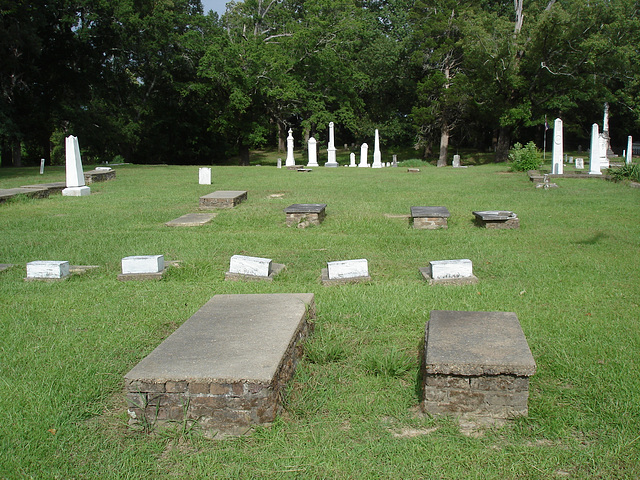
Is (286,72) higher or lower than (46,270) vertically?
higher

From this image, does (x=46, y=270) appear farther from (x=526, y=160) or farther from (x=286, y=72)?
(x=286, y=72)

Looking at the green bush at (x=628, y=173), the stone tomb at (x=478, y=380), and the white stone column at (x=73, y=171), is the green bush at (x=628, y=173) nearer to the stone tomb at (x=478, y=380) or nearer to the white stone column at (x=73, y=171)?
the white stone column at (x=73, y=171)

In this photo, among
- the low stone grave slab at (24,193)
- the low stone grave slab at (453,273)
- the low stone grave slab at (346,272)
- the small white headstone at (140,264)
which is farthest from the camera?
the low stone grave slab at (24,193)

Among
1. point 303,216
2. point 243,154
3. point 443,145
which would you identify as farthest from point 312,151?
point 303,216

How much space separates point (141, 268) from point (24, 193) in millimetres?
8348

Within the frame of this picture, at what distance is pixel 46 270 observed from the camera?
6.10 m

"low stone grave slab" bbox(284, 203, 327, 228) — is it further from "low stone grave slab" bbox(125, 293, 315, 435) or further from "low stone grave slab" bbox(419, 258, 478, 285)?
"low stone grave slab" bbox(125, 293, 315, 435)

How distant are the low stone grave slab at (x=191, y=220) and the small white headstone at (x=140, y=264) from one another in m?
3.53

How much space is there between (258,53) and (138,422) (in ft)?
98.6

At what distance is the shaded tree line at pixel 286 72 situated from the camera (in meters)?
27.1

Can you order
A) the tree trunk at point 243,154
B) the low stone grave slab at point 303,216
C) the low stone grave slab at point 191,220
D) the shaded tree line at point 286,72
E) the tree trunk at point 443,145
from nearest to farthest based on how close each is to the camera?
1. the low stone grave slab at point 303,216
2. the low stone grave slab at point 191,220
3. the shaded tree line at point 286,72
4. the tree trunk at point 443,145
5. the tree trunk at point 243,154

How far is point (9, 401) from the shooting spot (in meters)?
3.21

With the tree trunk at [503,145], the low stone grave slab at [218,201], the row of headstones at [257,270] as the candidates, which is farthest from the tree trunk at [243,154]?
the row of headstones at [257,270]

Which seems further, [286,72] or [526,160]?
[286,72]
